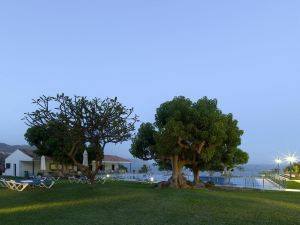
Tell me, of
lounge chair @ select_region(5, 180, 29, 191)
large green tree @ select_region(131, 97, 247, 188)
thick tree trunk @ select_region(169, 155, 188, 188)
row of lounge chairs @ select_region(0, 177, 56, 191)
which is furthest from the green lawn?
thick tree trunk @ select_region(169, 155, 188, 188)

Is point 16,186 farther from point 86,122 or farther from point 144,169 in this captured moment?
point 144,169

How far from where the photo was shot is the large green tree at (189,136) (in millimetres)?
25719

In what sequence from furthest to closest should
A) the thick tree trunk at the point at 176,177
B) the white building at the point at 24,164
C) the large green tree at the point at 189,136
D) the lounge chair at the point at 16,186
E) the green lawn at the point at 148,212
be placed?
the white building at the point at 24,164
the thick tree trunk at the point at 176,177
the large green tree at the point at 189,136
the lounge chair at the point at 16,186
the green lawn at the point at 148,212

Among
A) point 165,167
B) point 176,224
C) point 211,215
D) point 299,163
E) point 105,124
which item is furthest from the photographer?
point 299,163

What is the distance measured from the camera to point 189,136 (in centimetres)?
2570

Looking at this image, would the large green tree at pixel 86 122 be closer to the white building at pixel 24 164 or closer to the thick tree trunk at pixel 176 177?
the thick tree trunk at pixel 176 177

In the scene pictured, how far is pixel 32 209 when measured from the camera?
48.0ft

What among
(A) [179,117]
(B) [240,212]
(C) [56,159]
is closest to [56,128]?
(A) [179,117]

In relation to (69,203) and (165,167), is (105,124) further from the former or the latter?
(69,203)

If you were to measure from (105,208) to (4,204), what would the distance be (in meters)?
4.75

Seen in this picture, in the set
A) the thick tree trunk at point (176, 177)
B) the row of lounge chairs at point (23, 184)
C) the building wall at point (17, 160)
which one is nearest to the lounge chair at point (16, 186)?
the row of lounge chairs at point (23, 184)

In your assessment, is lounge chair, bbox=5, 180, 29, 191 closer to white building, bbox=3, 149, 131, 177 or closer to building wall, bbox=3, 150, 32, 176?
white building, bbox=3, 149, 131, 177

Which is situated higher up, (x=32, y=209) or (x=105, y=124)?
(x=105, y=124)

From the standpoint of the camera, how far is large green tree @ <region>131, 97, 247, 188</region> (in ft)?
84.4
